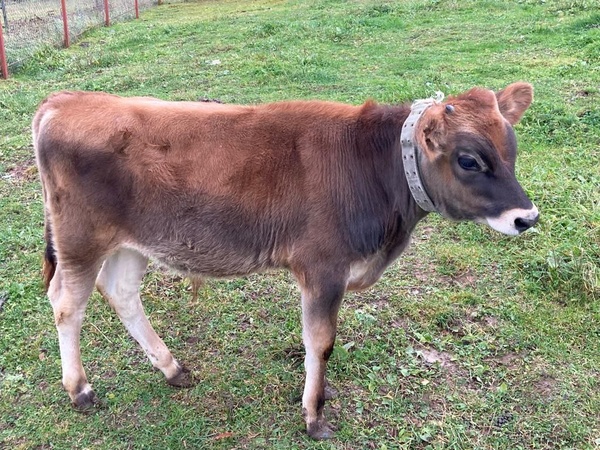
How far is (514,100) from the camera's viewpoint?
3.26 m

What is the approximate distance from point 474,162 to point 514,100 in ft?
2.26

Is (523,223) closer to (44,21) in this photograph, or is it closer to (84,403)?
(84,403)

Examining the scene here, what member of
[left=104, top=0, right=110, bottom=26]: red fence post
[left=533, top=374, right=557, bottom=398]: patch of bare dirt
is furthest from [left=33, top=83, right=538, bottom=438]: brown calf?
[left=104, top=0, right=110, bottom=26]: red fence post

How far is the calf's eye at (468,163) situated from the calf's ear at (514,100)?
54 centimetres

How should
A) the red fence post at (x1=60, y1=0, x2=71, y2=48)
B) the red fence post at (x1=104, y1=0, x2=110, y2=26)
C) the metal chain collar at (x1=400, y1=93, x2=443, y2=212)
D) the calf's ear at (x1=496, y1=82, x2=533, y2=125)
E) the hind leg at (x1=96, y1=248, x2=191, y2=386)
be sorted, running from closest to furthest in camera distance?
1. the metal chain collar at (x1=400, y1=93, x2=443, y2=212)
2. the calf's ear at (x1=496, y1=82, x2=533, y2=125)
3. the hind leg at (x1=96, y1=248, x2=191, y2=386)
4. the red fence post at (x1=60, y1=0, x2=71, y2=48)
5. the red fence post at (x1=104, y1=0, x2=110, y2=26)

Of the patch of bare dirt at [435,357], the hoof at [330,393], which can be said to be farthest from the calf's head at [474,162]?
the hoof at [330,393]

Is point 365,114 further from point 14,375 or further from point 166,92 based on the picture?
point 166,92

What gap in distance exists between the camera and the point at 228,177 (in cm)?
313

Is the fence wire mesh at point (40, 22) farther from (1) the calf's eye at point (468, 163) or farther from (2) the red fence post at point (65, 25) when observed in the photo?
(1) the calf's eye at point (468, 163)

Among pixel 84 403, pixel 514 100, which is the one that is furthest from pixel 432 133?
pixel 84 403

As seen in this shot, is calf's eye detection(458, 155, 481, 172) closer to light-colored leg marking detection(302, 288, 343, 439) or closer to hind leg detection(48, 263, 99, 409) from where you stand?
light-colored leg marking detection(302, 288, 343, 439)

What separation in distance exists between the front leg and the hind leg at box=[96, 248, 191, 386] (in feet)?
2.91

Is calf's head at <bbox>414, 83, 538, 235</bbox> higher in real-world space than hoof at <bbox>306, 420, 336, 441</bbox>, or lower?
higher

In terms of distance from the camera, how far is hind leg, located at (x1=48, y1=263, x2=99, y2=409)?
11.0ft
